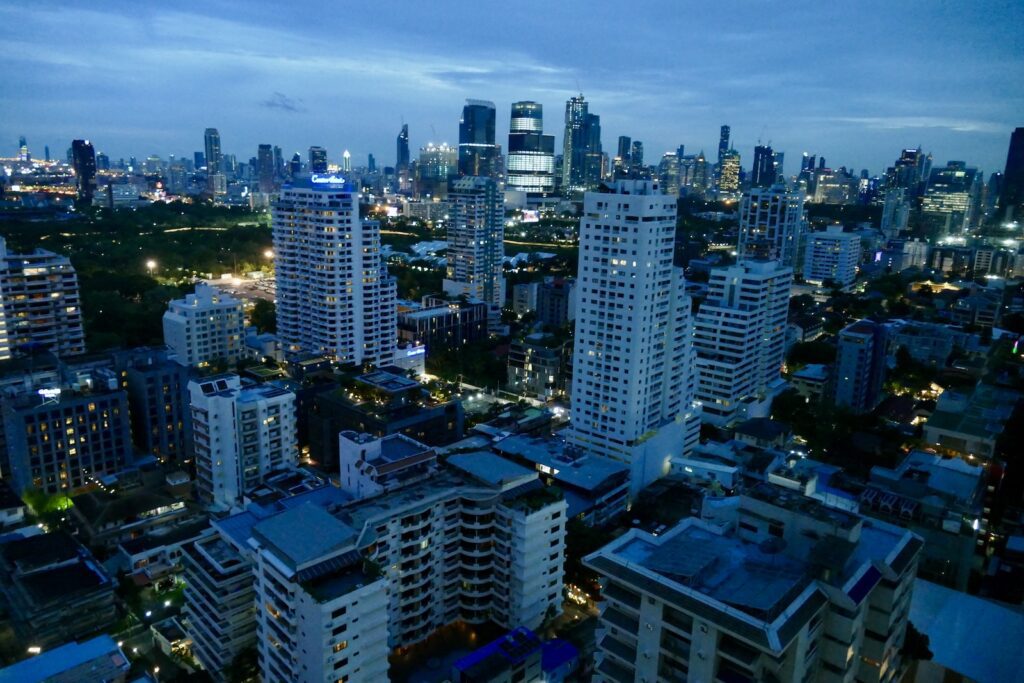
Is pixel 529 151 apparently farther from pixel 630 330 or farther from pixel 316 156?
pixel 630 330

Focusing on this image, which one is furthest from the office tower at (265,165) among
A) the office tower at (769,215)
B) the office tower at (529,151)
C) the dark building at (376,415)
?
the dark building at (376,415)

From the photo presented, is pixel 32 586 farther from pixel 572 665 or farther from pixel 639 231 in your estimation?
pixel 639 231

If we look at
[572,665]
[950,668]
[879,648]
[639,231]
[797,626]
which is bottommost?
[572,665]

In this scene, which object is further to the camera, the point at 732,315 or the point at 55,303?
the point at 55,303

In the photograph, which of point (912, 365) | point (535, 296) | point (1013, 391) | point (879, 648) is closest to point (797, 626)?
point (879, 648)

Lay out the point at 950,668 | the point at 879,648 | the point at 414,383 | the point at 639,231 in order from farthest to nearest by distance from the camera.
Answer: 1. the point at 414,383
2. the point at 639,231
3. the point at 950,668
4. the point at 879,648

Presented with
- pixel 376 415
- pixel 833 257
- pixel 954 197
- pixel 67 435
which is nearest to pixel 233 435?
pixel 376 415
